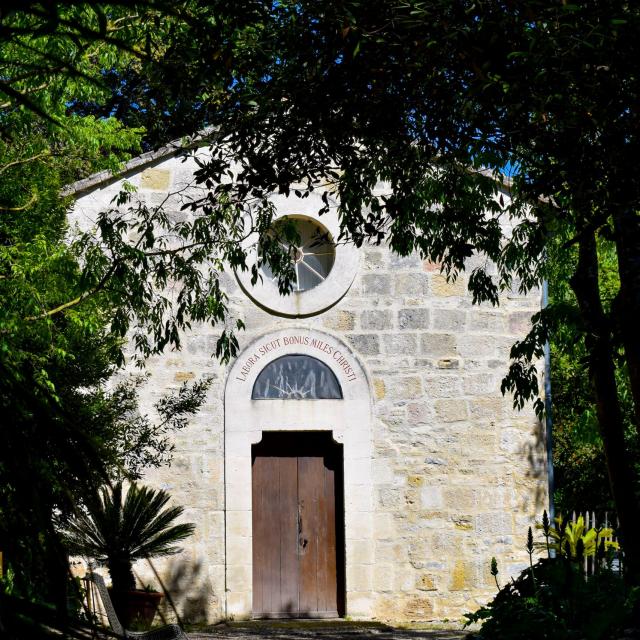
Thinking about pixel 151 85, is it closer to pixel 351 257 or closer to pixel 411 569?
pixel 351 257

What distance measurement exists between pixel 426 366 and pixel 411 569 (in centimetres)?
243

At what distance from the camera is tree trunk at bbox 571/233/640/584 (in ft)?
22.0

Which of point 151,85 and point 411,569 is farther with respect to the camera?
point 411,569

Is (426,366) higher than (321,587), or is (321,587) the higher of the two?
(426,366)

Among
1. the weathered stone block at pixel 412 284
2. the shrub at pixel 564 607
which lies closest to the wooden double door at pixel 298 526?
the weathered stone block at pixel 412 284

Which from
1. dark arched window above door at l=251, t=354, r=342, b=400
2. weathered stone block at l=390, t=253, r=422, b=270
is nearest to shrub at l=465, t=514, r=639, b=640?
dark arched window above door at l=251, t=354, r=342, b=400

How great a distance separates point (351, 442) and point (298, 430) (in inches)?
25.7

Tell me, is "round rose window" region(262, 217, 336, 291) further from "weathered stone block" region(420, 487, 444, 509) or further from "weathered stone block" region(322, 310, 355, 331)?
"weathered stone block" region(420, 487, 444, 509)

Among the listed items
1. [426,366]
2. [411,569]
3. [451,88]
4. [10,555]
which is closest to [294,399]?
[426,366]

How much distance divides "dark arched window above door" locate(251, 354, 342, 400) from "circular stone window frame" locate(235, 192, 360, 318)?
59cm

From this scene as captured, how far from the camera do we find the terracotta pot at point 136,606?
10.3 metres

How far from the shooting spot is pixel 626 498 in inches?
273

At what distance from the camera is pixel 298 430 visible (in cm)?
1230

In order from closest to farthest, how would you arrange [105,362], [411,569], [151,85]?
[151,85]
[105,362]
[411,569]
